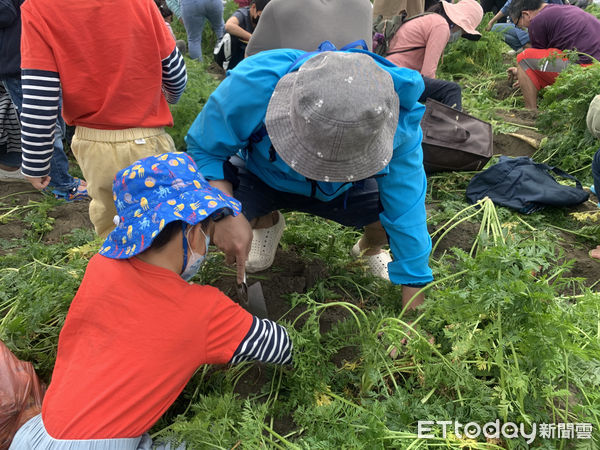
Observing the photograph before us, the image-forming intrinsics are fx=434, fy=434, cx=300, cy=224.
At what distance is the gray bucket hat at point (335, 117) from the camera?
1235mm

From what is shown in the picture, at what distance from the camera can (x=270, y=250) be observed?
7.73ft

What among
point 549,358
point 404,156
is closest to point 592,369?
point 549,358

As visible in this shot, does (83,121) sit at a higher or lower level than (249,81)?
lower

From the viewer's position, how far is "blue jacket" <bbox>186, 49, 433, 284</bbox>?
5.22 feet

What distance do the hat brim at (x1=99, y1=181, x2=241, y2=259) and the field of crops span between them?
2.05ft

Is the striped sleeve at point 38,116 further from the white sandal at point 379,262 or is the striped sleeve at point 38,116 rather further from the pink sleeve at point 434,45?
the pink sleeve at point 434,45

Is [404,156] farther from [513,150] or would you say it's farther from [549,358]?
[513,150]

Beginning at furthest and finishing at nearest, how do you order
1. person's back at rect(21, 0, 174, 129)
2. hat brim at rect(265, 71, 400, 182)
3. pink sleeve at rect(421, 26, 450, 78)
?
pink sleeve at rect(421, 26, 450, 78)
person's back at rect(21, 0, 174, 129)
hat brim at rect(265, 71, 400, 182)

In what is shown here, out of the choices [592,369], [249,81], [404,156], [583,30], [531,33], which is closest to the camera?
[592,369]

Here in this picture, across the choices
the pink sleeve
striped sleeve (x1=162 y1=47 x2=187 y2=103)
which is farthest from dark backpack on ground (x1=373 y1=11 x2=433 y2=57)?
striped sleeve (x1=162 y1=47 x2=187 y2=103)

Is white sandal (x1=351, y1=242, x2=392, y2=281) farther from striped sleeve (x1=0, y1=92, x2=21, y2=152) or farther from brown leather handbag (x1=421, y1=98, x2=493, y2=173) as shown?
striped sleeve (x1=0, y1=92, x2=21, y2=152)

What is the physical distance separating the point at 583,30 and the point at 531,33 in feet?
→ 1.72

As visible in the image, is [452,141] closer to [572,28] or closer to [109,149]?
[572,28]

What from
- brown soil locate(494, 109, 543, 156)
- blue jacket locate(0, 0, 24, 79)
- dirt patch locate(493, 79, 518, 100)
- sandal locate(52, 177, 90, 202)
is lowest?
sandal locate(52, 177, 90, 202)
